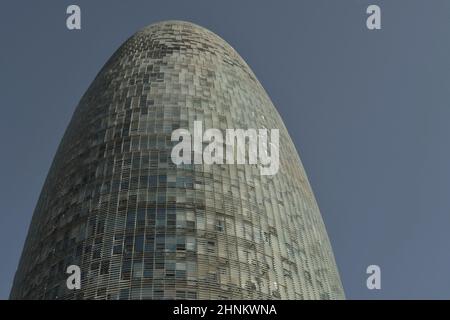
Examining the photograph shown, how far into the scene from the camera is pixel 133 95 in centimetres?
9031

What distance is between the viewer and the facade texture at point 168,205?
71375 millimetres

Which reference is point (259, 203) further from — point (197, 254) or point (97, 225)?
point (97, 225)

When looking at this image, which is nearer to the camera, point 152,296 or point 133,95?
point 152,296

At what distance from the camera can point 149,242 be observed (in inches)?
2857

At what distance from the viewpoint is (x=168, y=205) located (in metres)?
76.1

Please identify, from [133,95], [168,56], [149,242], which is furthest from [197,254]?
[168,56]

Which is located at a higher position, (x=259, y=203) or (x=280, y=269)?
(x=259, y=203)

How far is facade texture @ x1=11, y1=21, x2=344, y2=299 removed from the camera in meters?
71.4

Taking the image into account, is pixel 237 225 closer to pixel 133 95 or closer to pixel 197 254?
pixel 197 254
